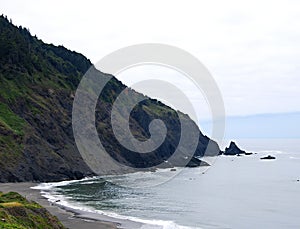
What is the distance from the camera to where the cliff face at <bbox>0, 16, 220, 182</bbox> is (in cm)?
8649

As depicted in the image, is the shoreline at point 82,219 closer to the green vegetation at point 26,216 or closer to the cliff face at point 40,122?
the green vegetation at point 26,216

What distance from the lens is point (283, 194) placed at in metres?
82.2

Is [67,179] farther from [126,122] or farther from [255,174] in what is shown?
[255,174]

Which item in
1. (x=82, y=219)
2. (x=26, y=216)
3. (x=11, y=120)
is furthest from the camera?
(x=11, y=120)

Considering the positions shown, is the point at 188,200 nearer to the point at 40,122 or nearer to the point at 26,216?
the point at 26,216

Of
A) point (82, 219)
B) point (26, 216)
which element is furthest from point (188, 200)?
point (26, 216)

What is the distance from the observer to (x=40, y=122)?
101m

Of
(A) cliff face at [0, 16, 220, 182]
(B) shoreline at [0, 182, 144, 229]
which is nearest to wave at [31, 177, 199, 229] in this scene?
(B) shoreline at [0, 182, 144, 229]

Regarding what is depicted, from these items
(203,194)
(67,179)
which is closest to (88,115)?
(67,179)

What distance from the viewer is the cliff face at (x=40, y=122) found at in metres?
86.5

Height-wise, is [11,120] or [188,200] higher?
[11,120]

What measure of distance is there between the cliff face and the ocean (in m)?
6.44

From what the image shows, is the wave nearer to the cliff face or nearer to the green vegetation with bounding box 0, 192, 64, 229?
the cliff face

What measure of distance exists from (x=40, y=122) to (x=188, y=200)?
48.2m
